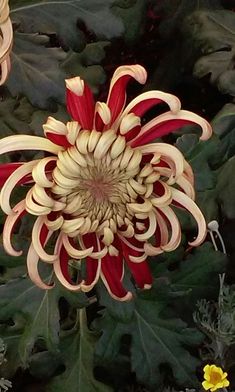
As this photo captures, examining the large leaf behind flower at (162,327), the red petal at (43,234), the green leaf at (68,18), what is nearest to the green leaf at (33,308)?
the large leaf behind flower at (162,327)

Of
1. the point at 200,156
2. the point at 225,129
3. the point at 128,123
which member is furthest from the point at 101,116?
the point at 225,129

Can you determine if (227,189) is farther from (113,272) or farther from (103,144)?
(103,144)

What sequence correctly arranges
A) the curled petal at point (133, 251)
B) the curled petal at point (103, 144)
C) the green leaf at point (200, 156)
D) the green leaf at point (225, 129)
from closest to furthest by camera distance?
the curled petal at point (103, 144) < the curled petal at point (133, 251) < the green leaf at point (200, 156) < the green leaf at point (225, 129)

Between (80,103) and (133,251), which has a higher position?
(80,103)

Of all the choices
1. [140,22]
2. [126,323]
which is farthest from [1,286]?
[140,22]

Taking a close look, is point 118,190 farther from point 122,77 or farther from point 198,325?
point 198,325

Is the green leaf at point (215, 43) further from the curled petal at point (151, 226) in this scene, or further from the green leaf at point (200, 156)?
the curled petal at point (151, 226)
